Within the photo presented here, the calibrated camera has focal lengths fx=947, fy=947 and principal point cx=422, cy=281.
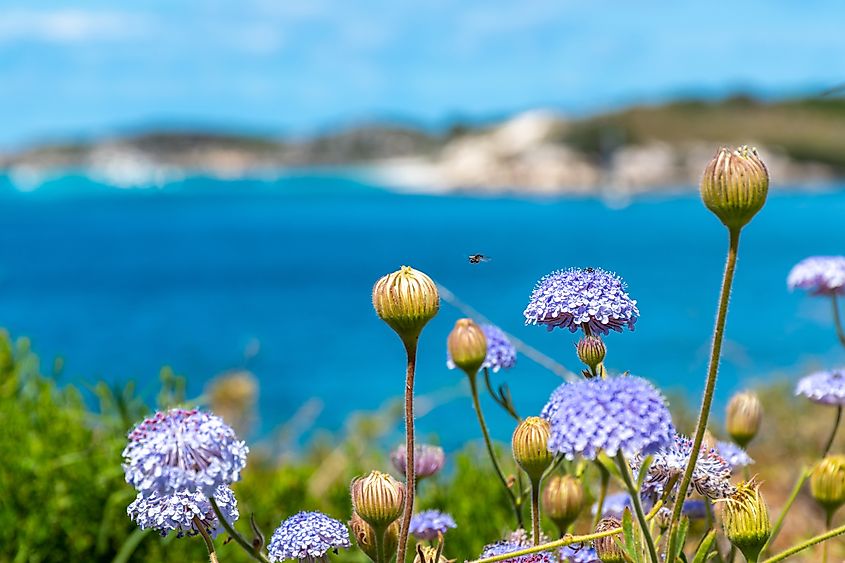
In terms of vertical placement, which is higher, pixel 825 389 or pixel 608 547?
pixel 825 389

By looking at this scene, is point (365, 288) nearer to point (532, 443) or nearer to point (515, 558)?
point (532, 443)

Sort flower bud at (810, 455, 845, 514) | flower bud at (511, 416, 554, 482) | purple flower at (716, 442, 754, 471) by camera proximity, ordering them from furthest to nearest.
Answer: flower bud at (810, 455, 845, 514) < purple flower at (716, 442, 754, 471) < flower bud at (511, 416, 554, 482)

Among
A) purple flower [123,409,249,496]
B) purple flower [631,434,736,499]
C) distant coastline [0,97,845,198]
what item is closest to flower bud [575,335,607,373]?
purple flower [631,434,736,499]

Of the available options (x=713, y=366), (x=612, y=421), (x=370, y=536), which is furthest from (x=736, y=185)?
(x=370, y=536)

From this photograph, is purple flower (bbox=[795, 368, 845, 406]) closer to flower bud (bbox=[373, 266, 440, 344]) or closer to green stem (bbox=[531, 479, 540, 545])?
green stem (bbox=[531, 479, 540, 545])

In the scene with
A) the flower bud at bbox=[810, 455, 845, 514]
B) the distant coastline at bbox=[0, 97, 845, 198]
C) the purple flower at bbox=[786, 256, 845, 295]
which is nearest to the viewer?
the flower bud at bbox=[810, 455, 845, 514]

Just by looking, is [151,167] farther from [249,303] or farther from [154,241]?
[249,303]
